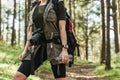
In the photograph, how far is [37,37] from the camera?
495cm

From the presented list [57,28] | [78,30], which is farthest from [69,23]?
[78,30]

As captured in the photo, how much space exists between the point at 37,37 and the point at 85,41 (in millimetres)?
38833

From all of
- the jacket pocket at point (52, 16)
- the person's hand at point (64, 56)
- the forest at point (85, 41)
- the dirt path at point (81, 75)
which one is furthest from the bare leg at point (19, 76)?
the dirt path at point (81, 75)

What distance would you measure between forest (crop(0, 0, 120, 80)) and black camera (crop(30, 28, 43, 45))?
451 cm

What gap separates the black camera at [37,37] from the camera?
16.3 feet

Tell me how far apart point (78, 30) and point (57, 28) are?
39498 millimetres

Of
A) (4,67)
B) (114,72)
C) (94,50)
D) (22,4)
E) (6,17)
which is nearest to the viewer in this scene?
(4,67)

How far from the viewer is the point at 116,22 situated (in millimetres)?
28594

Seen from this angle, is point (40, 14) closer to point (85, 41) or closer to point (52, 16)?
point (52, 16)

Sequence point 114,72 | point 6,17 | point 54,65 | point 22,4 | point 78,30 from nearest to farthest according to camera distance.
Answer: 1. point 54,65
2. point 114,72
3. point 78,30
4. point 22,4
5. point 6,17

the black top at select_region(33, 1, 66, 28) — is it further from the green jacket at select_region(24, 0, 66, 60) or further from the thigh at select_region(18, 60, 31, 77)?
the thigh at select_region(18, 60, 31, 77)

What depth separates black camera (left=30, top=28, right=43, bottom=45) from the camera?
496cm

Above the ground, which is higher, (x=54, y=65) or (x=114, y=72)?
(x=54, y=65)

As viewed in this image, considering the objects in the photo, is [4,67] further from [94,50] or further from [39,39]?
[94,50]
